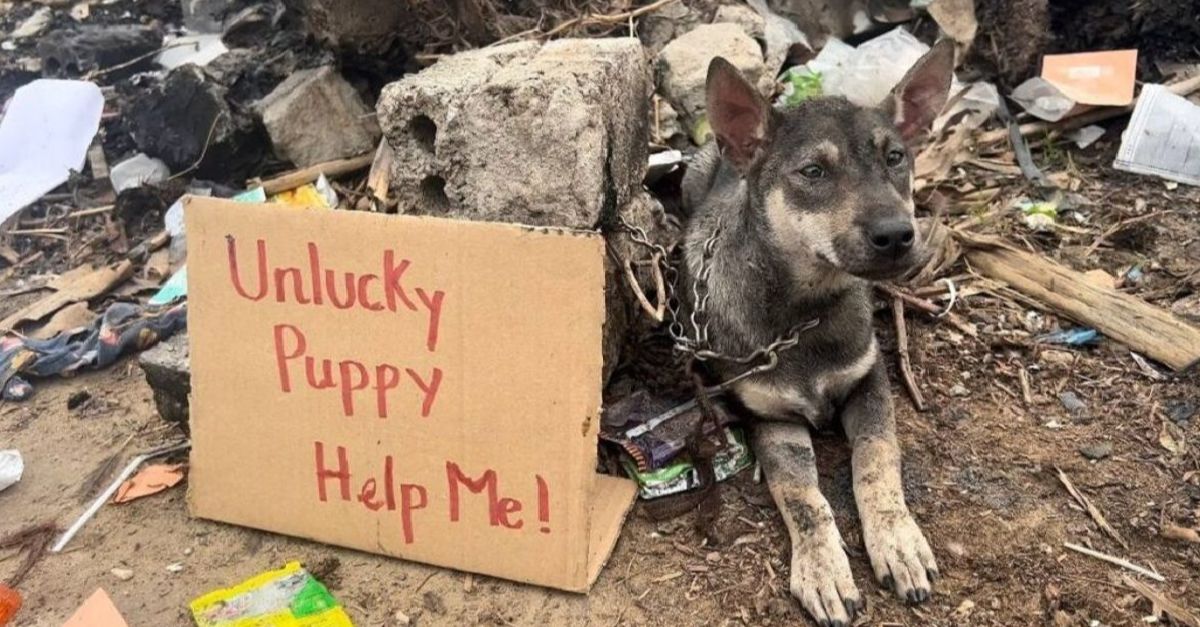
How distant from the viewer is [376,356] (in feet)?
10.3

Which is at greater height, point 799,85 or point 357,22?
point 357,22

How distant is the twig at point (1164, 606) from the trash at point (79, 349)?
4.09 meters

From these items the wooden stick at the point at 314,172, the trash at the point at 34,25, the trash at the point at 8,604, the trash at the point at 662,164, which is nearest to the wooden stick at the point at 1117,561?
the trash at the point at 662,164

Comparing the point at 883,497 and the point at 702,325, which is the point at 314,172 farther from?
the point at 883,497

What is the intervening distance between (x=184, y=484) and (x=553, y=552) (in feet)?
5.42

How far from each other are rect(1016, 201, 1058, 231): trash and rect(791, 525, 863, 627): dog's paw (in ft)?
8.86

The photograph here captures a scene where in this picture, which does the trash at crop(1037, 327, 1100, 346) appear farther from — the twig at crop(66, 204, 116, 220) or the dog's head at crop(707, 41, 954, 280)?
the twig at crop(66, 204, 116, 220)

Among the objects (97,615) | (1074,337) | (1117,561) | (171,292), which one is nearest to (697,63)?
(1074,337)

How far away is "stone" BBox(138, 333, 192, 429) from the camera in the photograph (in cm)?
379

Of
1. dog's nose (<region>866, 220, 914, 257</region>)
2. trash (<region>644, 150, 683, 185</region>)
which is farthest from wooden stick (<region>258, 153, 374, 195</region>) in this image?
dog's nose (<region>866, 220, 914, 257</region>)

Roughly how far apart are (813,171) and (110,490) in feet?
9.97

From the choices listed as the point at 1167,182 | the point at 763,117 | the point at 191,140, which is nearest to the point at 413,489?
the point at 763,117

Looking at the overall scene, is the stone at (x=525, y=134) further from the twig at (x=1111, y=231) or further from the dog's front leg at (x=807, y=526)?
the twig at (x=1111, y=231)

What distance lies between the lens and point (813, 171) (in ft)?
11.0
